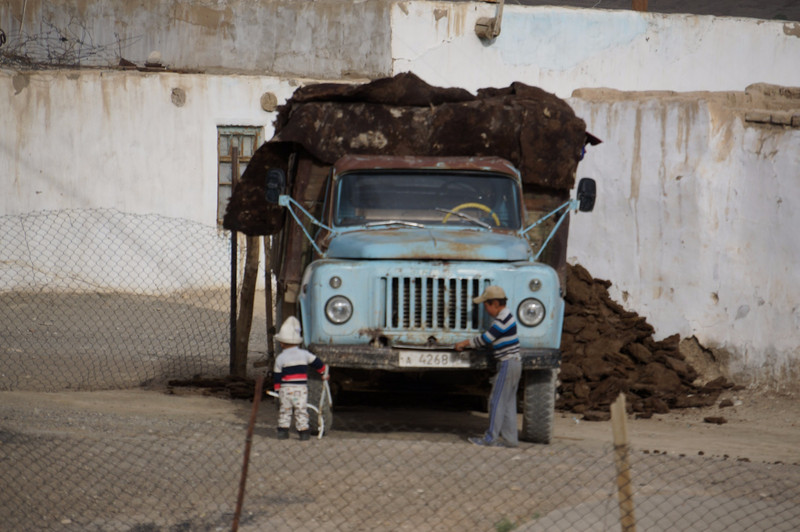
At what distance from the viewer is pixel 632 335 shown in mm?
11102

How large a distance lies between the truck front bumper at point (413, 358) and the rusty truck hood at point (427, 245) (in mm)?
685

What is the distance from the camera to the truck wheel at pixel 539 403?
26.2 ft

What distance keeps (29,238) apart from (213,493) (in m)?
11.9

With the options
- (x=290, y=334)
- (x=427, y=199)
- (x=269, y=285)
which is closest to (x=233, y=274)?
(x=269, y=285)

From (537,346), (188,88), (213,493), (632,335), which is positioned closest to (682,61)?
(188,88)

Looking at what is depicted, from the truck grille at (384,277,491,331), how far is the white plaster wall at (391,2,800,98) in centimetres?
1210

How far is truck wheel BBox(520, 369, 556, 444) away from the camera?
8.00 m

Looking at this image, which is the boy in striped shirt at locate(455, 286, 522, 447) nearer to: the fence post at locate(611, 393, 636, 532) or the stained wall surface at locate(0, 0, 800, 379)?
the fence post at locate(611, 393, 636, 532)

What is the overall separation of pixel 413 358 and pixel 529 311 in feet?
3.00

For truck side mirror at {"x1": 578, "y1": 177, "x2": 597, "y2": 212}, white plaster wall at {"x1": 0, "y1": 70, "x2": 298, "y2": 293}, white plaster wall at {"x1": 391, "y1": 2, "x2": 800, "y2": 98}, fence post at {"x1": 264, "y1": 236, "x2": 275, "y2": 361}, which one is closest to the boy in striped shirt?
truck side mirror at {"x1": 578, "y1": 177, "x2": 597, "y2": 212}

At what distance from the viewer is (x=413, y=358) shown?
7.61 meters

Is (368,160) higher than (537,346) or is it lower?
higher

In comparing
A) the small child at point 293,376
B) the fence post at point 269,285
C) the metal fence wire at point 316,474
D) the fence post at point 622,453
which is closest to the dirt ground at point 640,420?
the metal fence wire at point 316,474

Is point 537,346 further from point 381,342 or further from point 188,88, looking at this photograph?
point 188,88
